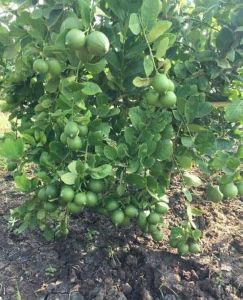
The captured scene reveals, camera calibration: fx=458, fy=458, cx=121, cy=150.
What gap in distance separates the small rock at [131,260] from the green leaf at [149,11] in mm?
1114

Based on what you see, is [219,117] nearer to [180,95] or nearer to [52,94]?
[180,95]

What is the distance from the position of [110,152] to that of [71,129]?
20cm

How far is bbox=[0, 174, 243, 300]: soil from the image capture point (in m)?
2.05

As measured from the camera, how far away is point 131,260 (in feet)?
7.18

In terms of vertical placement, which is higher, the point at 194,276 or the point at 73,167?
the point at 73,167

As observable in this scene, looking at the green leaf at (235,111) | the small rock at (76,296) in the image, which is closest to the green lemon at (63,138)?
the green leaf at (235,111)

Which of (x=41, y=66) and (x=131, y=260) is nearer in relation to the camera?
(x=41, y=66)

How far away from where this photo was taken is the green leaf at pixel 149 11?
1.56 m

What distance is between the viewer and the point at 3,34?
197 centimetres

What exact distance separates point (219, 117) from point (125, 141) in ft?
1.63

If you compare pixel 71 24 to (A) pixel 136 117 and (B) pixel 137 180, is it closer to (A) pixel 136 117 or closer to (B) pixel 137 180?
(A) pixel 136 117

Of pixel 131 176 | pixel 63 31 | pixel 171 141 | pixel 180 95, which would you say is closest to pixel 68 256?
pixel 131 176

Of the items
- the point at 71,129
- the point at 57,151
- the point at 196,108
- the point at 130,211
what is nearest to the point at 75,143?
the point at 71,129

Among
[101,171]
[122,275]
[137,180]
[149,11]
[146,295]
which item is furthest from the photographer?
[122,275]
